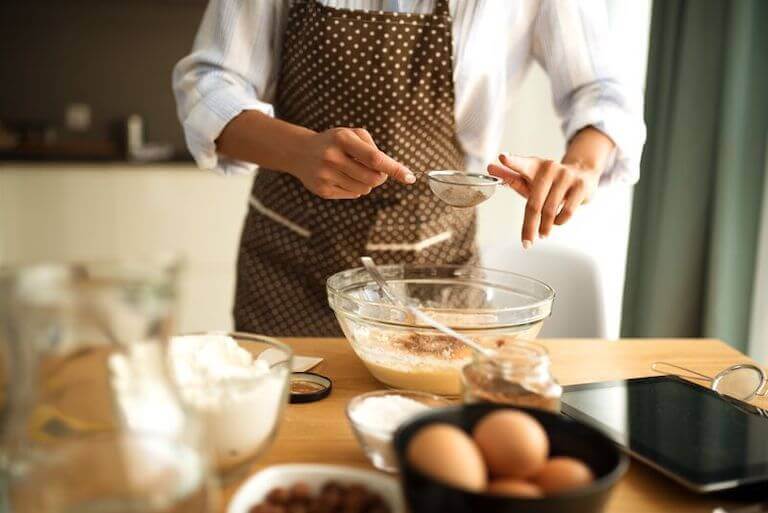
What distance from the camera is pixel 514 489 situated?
1.87ft

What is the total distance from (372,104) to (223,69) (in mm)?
281

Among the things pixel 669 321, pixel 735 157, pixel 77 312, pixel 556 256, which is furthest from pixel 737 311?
pixel 77 312

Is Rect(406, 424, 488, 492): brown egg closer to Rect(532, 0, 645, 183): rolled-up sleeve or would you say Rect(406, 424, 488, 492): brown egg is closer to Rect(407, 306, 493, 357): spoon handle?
Rect(407, 306, 493, 357): spoon handle

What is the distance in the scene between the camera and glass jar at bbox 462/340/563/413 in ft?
2.50

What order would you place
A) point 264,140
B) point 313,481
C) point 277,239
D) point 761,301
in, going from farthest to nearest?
point 761,301, point 277,239, point 264,140, point 313,481

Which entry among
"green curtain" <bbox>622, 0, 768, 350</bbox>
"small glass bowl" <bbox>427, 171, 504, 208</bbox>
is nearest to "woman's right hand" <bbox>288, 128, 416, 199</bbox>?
"small glass bowl" <bbox>427, 171, 504, 208</bbox>

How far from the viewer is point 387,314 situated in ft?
3.34

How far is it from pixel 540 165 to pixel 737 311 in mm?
1110

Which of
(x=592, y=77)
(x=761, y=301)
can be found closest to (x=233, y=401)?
(x=592, y=77)

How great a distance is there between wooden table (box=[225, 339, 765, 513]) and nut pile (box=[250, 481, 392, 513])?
0.09 metres

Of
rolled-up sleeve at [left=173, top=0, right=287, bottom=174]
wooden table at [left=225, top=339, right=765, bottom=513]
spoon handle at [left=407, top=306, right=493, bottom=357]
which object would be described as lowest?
wooden table at [left=225, top=339, right=765, bottom=513]

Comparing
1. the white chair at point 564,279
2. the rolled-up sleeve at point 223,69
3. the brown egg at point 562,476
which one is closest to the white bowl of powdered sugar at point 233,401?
the brown egg at point 562,476

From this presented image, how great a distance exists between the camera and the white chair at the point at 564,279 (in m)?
1.69

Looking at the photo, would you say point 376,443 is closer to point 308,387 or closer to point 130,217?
point 308,387
